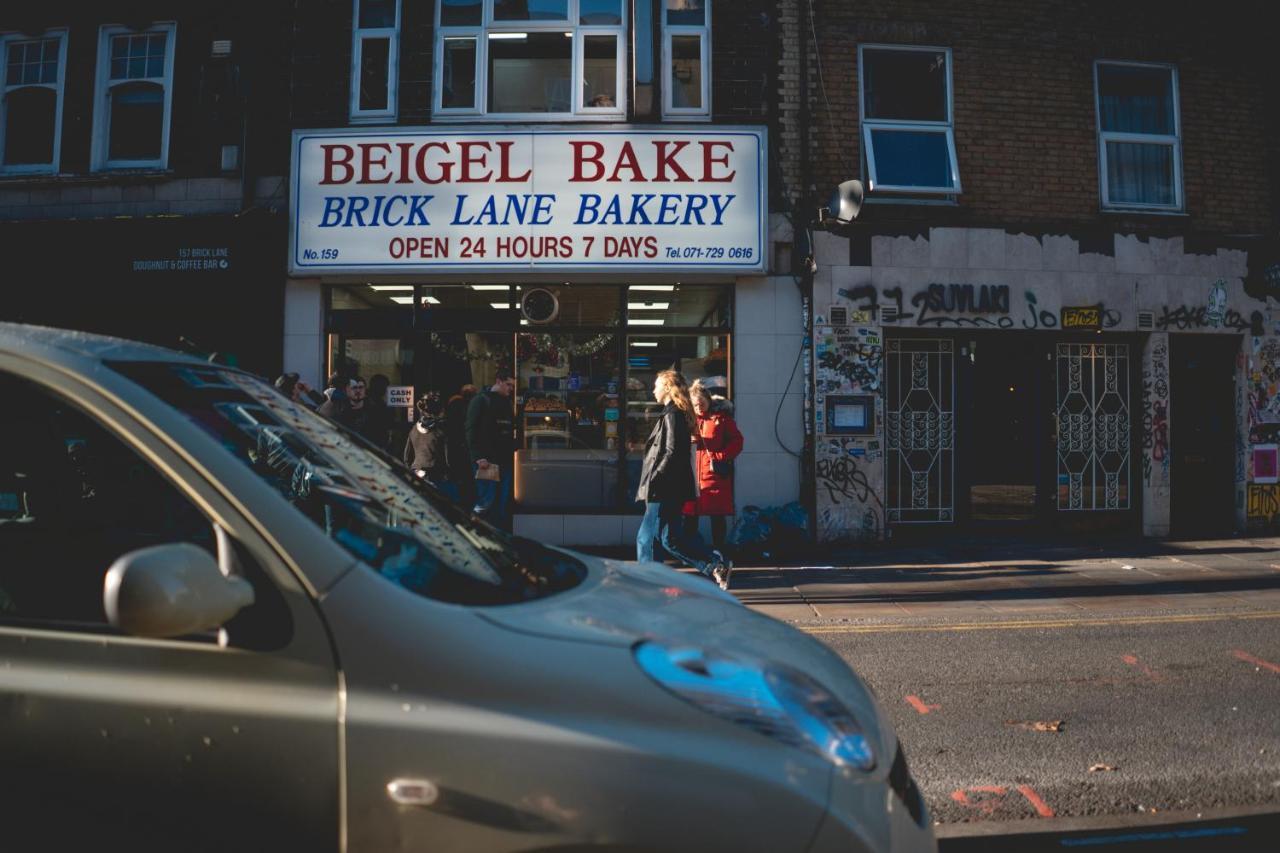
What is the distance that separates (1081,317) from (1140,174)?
2424 millimetres

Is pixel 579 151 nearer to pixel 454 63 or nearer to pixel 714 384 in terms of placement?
pixel 454 63

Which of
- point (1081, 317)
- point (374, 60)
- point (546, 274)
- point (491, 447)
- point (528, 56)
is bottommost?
point (491, 447)

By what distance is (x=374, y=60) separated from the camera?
11.5 metres

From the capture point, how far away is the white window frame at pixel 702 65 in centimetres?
1132

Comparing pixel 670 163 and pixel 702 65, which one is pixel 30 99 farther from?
pixel 702 65

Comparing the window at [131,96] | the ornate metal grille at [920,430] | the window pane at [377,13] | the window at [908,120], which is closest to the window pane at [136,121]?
the window at [131,96]

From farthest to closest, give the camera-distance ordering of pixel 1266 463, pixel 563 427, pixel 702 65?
pixel 1266 463
pixel 702 65
pixel 563 427

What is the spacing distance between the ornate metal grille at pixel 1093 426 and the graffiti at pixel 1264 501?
1.65 meters

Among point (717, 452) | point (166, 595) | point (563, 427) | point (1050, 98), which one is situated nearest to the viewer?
point (166, 595)

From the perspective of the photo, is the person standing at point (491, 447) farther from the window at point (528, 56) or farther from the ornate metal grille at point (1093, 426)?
the ornate metal grille at point (1093, 426)

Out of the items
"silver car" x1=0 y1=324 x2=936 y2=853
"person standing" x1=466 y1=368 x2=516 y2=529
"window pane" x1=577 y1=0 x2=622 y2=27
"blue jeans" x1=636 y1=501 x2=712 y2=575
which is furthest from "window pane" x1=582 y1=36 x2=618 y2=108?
"silver car" x1=0 y1=324 x2=936 y2=853

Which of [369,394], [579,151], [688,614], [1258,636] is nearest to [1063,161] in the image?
[579,151]

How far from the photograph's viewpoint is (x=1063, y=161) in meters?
11.8

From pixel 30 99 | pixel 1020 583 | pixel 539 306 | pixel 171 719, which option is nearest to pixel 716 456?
pixel 1020 583
